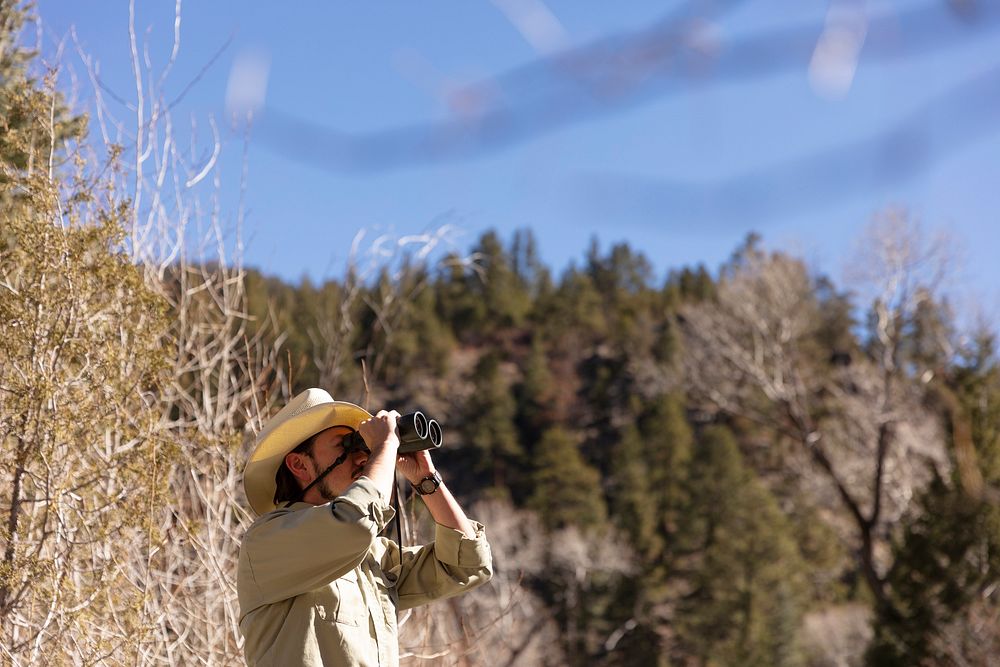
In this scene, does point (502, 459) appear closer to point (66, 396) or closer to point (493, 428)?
point (493, 428)

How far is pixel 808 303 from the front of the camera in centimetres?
1638

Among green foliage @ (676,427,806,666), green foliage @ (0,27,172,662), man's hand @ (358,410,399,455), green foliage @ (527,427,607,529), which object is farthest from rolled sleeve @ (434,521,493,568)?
green foliage @ (527,427,607,529)

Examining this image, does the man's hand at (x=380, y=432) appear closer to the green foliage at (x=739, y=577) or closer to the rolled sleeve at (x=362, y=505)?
the rolled sleeve at (x=362, y=505)

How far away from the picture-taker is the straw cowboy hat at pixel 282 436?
2268 mm

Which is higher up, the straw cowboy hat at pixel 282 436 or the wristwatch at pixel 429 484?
the straw cowboy hat at pixel 282 436

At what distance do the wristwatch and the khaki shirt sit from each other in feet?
0.76

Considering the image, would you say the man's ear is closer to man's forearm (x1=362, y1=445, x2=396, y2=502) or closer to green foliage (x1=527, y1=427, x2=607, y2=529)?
man's forearm (x1=362, y1=445, x2=396, y2=502)

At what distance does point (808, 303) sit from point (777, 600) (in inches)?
652

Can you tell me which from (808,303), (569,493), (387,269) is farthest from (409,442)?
(569,493)

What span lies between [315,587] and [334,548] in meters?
0.11

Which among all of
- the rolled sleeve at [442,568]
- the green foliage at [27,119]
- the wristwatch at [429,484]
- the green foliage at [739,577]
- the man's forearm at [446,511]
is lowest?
the green foliage at [739,577]

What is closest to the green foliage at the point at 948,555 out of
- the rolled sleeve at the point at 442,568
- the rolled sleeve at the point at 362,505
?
the rolled sleeve at the point at 442,568

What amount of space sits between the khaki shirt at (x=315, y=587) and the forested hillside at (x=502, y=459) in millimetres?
900

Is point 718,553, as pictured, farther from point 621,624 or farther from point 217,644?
point 217,644
